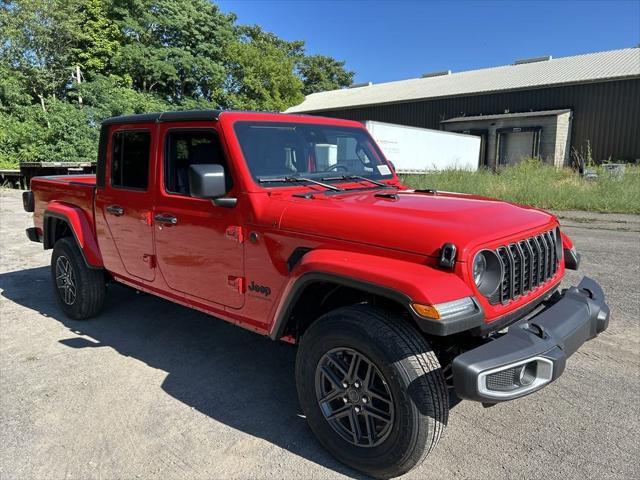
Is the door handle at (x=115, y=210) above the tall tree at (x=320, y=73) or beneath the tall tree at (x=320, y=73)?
beneath

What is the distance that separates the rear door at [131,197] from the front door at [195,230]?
0.16 m

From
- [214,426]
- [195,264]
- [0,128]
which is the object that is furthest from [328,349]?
[0,128]

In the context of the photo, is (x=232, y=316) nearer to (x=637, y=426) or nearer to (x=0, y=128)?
(x=637, y=426)

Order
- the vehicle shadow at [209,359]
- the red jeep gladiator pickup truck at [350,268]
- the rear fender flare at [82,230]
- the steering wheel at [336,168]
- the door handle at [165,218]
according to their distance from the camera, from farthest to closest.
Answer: the rear fender flare at [82,230] < the steering wheel at [336,168] < the door handle at [165,218] < the vehicle shadow at [209,359] < the red jeep gladiator pickup truck at [350,268]

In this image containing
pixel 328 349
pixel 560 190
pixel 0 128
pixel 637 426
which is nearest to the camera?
pixel 328 349

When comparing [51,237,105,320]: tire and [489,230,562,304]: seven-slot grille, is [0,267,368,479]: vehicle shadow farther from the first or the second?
[489,230,562,304]: seven-slot grille

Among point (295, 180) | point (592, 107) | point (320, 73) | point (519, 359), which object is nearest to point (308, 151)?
point (295, 180)

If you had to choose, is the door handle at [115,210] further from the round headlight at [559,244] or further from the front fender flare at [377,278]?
the round headlight at [559,244]

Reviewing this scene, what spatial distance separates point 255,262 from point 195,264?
2.12ft

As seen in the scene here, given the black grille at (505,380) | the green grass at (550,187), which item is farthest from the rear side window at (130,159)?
the green grass at (550,187)

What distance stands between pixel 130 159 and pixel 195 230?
3.93ft

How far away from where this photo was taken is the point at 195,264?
3412 mm

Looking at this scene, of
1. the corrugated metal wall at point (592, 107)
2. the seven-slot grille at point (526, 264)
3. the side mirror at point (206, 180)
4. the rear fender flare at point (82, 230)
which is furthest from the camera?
the corrugated metal wall at point (592, 107)

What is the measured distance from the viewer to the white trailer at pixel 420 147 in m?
15.5
